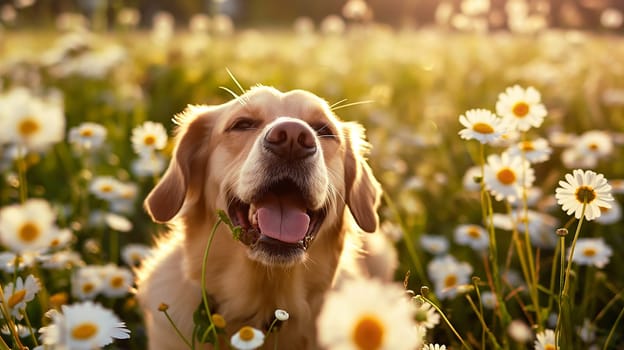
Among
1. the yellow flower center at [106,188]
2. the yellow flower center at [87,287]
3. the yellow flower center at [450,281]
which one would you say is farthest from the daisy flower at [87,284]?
the yellow flower center at [450,281]

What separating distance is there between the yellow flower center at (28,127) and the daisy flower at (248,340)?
28.9 inches

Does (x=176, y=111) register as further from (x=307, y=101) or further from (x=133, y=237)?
(x=307, y=101)

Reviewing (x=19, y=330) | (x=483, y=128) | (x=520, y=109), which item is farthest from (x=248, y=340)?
(x=520, y=109)

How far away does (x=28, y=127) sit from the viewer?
5.31ft

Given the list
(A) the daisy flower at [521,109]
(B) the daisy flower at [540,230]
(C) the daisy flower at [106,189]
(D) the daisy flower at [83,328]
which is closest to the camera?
(D) the daisy flower at [83,328]

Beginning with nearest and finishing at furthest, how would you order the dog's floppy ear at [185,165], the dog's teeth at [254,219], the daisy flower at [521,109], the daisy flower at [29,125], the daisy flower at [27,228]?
the daisy flower at [27,228], the daisy flower at [29,125], the daisy flower at [521,109], the dog's teeth at [254,219], the dog's floppy ear at [185,165]

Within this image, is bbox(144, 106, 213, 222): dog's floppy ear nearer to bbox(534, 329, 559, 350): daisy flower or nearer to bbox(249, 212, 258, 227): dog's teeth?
bbox(249, 212, 258, 227): dog's teeth

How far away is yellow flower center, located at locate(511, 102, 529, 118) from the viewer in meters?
2.18

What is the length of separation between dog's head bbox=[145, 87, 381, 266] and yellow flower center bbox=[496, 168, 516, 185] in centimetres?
62

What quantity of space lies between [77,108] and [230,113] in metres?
3.23

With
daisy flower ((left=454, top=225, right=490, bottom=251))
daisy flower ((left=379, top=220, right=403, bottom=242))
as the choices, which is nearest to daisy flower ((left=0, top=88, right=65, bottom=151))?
daisy flower ((left=454, top=225, right=490, bottom=251))

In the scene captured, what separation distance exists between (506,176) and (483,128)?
0.37m

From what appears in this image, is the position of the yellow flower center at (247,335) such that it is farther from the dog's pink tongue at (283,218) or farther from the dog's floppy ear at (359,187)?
the dog's floppy ear at (359,187)

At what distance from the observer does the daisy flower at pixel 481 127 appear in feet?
6.61
